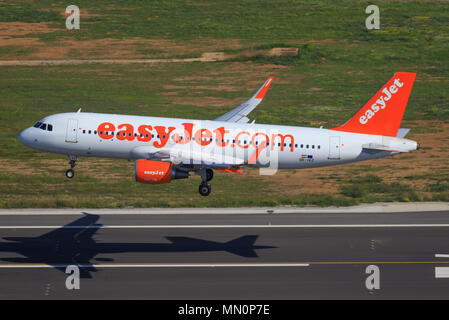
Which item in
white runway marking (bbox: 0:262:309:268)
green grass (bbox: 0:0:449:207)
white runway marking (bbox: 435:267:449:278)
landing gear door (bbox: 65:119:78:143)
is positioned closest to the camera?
white runway marking (bbox: 435:267:449:278)

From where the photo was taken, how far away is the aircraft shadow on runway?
45562mm

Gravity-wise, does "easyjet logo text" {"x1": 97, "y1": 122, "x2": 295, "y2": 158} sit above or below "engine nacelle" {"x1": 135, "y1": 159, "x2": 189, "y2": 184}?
above

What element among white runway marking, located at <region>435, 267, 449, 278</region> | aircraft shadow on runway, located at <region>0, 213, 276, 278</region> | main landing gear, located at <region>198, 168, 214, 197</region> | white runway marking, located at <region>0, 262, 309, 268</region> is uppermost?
main landing gear, located at <region>198, 168, 214, 197</region>

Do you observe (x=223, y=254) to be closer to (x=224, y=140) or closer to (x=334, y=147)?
(x=224, y=140)

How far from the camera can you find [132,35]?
113 meters

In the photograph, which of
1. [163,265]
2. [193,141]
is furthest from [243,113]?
[163,265]

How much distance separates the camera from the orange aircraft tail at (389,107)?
54438 millimetres

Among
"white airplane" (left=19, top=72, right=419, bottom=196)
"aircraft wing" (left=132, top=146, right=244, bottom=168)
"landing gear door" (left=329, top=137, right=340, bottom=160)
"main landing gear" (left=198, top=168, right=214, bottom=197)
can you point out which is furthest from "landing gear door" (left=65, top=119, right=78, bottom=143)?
"landing gear door" (left=329, top=137, right=340, bottom=160)

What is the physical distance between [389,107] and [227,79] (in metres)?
45.5

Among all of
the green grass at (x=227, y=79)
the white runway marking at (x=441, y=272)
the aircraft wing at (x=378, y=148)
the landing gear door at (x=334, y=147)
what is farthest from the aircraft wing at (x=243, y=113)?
the white runway marking at (x=441, y=272)

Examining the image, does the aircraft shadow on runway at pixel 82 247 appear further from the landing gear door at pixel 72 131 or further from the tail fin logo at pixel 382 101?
the tail fin logo at pixel 382 101

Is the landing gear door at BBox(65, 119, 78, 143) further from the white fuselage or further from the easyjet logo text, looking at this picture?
the easyjet logo text

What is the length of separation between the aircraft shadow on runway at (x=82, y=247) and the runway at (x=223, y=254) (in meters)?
0.06

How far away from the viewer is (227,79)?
98000mm
